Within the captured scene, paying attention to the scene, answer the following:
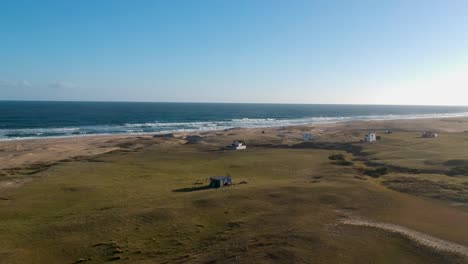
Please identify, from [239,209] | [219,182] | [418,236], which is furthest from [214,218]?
[418,236]

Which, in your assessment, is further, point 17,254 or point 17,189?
point 17,189

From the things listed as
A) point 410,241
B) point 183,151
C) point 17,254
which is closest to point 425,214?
point 410,241

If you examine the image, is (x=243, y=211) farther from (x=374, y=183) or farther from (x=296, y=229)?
(x=374, y=183)

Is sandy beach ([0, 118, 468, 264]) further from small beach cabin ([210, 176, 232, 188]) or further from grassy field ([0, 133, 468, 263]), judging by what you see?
small beach cabin ([210, 176, 232, 188])

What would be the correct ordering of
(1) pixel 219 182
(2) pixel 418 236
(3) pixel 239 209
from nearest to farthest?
1. (2) pixel 418 236
2. (3) pixel 239 209
3. (1) pixel 219 182

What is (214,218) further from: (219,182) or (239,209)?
(219,182)

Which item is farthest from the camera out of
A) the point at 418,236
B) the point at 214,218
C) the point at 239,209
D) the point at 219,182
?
the point at 219,182
